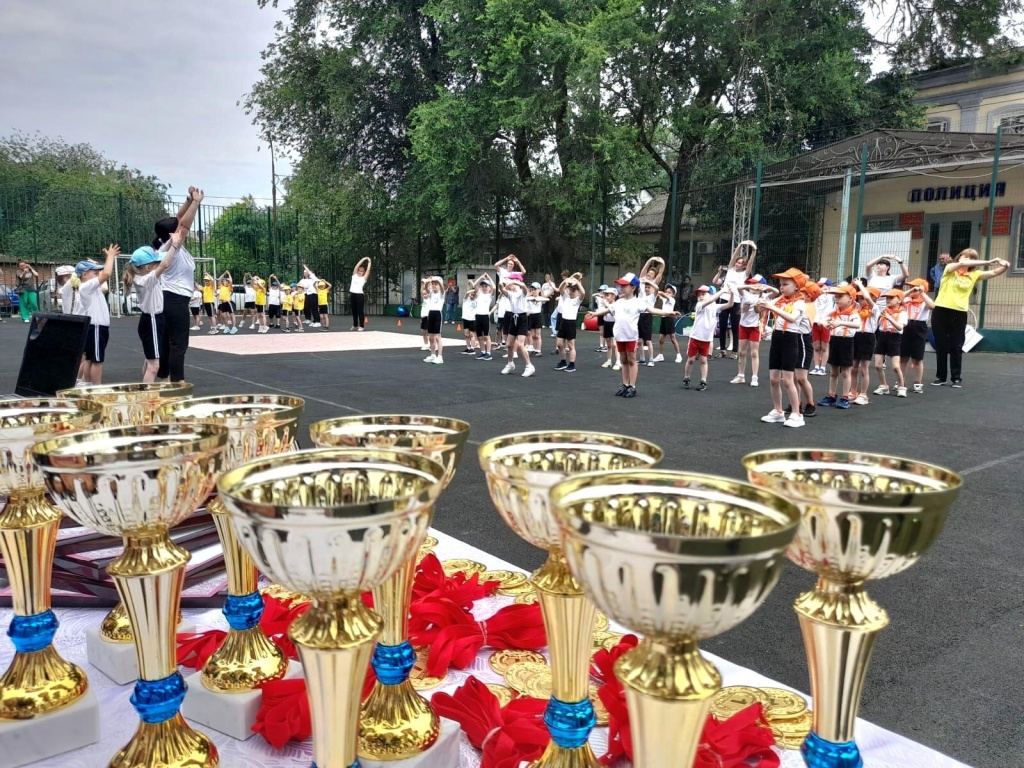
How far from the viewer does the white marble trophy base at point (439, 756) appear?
1.24 m

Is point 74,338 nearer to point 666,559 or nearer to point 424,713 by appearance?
point 424,713

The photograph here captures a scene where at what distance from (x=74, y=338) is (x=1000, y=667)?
5.03m

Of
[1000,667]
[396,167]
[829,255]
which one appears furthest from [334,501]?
[396,167]

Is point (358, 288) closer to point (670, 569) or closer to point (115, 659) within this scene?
point (115, 659)

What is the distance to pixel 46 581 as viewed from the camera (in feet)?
4.75

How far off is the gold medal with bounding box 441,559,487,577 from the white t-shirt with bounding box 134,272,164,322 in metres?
4.79

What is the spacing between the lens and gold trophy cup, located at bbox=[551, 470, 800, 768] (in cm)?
→ 79

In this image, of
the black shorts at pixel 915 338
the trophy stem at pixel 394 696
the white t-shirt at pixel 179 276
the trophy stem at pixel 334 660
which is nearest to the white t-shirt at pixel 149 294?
the white t-shirt at pixel 179 276

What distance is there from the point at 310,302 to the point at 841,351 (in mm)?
18981

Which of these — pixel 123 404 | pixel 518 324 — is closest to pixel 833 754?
pixel 123 404

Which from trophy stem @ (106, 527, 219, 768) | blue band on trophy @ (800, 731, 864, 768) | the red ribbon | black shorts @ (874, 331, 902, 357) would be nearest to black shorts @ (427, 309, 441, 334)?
black shorts @ (874, 331, 902, 357)

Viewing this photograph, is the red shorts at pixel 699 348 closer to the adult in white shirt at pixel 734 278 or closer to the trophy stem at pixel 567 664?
the adult in white shirt at pixel 734 278

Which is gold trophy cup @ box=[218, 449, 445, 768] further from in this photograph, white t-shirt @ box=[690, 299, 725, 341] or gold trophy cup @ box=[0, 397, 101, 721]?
white t-shirt @ box=[690, 299, 725, 341]

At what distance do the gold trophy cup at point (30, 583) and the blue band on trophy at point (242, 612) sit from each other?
11.9 inches
